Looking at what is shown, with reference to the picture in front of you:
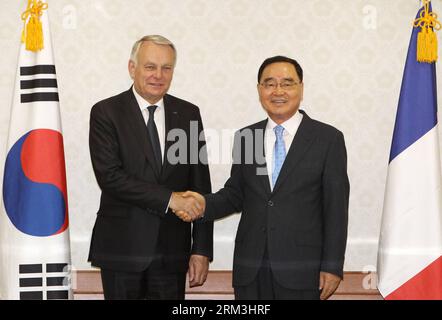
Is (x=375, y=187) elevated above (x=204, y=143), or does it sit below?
below

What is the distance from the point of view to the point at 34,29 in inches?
134

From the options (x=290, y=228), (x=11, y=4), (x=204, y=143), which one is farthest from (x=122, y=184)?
(x=11, y=4)

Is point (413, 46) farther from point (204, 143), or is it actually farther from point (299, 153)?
point (204, 143)

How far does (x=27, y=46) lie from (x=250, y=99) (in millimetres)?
1378

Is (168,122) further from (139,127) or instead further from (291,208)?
(291,208)

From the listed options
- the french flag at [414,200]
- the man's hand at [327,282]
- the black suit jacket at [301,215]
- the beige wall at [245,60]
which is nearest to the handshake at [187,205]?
the black suit jacket at [301,215]

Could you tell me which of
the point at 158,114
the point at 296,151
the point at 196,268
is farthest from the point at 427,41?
the point at 196,268

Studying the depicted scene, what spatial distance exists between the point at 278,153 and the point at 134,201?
2.67ft

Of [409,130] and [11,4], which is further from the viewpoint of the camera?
[11,4]

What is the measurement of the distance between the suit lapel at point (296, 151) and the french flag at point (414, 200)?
0.62m

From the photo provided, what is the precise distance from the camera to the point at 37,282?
11.1ft

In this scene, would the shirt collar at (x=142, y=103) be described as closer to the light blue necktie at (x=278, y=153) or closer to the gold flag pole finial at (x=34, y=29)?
the gold flag pole finial at (x=34, y=29)

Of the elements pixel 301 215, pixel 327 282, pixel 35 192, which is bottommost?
pixel 327 282

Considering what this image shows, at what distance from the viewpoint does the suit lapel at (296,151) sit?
319cm
